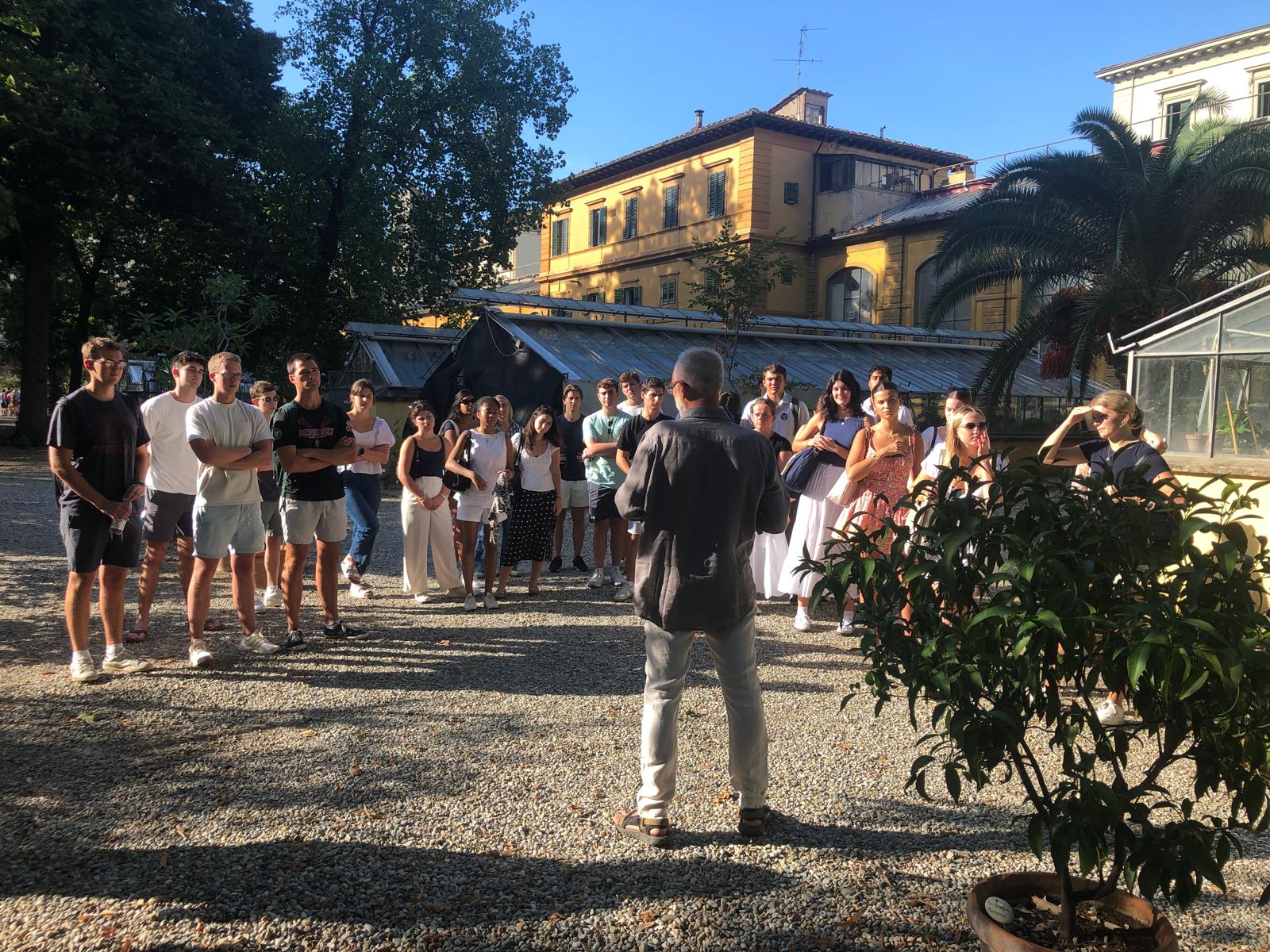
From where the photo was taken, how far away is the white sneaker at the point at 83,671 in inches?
237

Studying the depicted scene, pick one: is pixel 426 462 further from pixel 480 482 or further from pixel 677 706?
pixel 677 706

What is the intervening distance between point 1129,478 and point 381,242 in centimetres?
2944

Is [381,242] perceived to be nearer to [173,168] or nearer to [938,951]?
[173,168]

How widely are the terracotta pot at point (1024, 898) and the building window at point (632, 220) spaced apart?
142ft

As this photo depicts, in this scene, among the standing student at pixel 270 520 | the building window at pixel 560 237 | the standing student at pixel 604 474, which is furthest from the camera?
the building window at pixel 560 237

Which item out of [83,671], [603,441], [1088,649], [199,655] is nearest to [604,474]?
[603,441]

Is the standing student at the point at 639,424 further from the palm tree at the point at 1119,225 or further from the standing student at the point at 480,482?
the palm tree at the point at 1119,225

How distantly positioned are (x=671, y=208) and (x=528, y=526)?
3617cm

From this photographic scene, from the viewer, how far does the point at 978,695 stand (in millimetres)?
2660

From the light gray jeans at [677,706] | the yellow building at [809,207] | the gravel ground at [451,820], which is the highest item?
the yellow building at [809,207]

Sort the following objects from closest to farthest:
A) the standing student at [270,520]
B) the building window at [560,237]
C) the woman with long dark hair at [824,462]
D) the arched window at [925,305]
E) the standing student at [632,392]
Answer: the woman with long dark hair at [824,462], the standing student at [270,520], the standing student at [632,392], the arched window at [925,305], the building window at [560,237]

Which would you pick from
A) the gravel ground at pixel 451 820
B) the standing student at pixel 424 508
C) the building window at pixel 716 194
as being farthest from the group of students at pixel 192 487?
the building window at pixel 716 194

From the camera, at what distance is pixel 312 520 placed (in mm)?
6770

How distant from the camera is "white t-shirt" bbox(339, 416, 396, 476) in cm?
836
